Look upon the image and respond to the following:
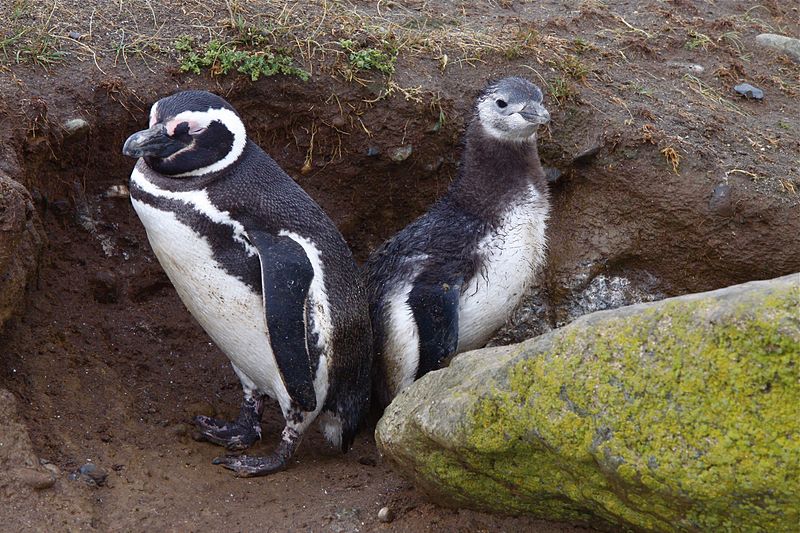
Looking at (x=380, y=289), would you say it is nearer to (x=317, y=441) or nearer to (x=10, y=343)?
(x=317, y=441)

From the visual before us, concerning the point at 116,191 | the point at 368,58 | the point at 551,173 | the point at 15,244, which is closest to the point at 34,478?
the point at 15,244

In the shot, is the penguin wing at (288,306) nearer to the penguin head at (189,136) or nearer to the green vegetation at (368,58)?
the penguin head at (189,136)

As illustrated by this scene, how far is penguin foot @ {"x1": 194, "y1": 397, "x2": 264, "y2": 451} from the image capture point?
3.99 metres

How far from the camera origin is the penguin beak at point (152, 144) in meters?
3.51

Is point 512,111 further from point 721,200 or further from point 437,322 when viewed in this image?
point 721,200

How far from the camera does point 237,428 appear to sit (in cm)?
405

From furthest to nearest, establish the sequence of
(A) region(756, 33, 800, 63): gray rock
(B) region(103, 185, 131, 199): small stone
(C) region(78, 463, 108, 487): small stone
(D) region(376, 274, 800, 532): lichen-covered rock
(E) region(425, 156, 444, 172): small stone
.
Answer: (A) region(756, 33, 800, 63): gray rock
(E) region(425, 156, 444, 172): small stone
(B) region(103, 185, 131, 199): small stone
(C) region(78, 463, 108, 487): small stone
(D) region(376, 274, 800, 532): lichen-covered rock

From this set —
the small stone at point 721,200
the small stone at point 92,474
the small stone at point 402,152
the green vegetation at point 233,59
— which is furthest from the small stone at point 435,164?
the small stone at point 92,474

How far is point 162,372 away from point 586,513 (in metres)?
2.56

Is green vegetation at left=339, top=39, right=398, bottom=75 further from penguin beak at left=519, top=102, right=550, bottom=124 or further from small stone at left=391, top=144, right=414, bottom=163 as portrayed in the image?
penguin beak at left=519, top=102, right=550, bottom=124

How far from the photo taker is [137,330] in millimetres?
4555

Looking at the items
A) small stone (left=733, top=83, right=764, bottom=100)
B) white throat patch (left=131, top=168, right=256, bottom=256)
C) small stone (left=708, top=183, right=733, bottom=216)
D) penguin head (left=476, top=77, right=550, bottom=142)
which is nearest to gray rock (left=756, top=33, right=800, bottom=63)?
small stone (left=733, top=83, right=764, bottom=100)

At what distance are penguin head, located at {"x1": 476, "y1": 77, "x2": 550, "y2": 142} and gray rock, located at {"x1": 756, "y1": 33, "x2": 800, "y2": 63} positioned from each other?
8.44ft

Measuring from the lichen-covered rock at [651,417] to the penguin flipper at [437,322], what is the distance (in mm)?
1484
